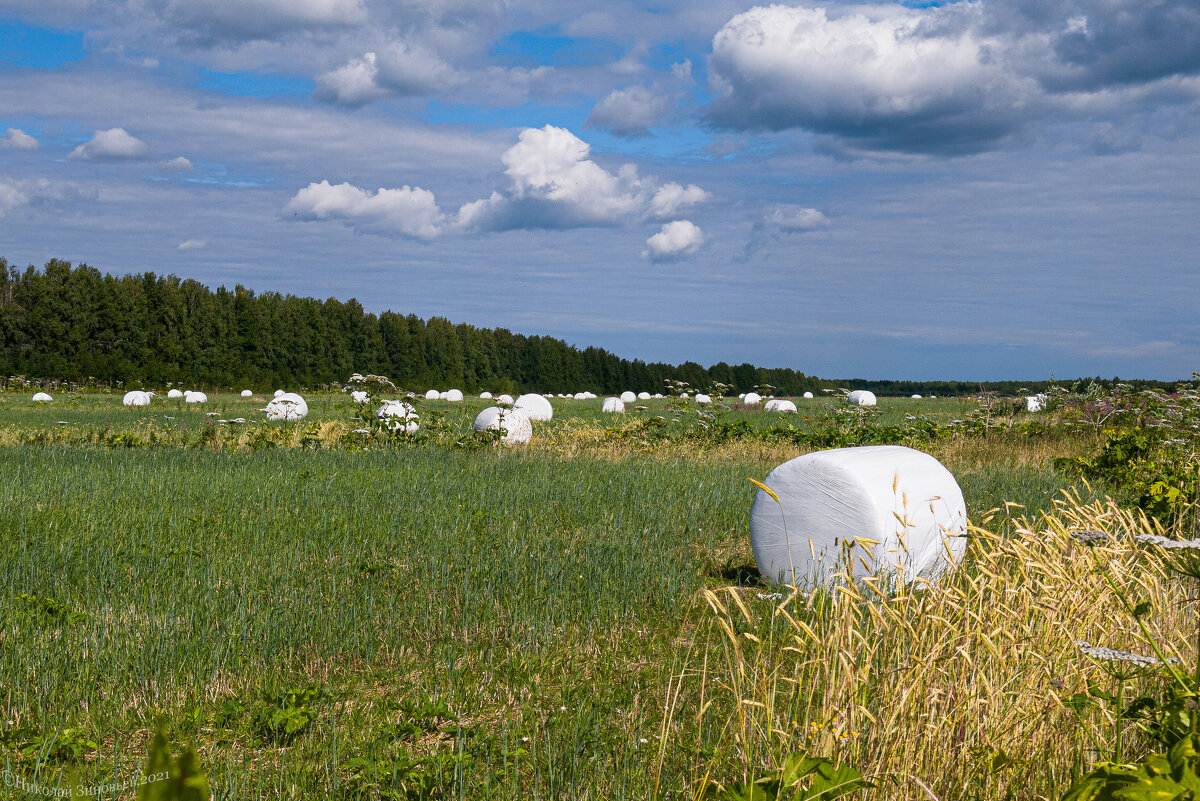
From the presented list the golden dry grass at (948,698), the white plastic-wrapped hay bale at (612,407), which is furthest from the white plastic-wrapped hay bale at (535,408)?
the golden dry grass at (948,698)

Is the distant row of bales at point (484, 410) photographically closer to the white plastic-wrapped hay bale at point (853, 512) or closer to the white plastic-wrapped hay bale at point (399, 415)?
the white plastic-wrapped hay bale at point (399, 415)

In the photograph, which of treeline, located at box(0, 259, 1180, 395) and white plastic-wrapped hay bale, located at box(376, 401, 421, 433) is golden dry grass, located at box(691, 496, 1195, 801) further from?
treeline, located at box(0, 259, 1180, 395)

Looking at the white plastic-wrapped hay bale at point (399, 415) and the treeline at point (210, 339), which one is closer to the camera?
the white plastic-wrapped hay bale at point (399, 415)

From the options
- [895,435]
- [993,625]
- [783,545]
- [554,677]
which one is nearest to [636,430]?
[895,435]

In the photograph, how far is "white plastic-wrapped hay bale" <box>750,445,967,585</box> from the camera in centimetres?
598

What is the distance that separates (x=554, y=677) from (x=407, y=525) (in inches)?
137

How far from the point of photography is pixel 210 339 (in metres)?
49.7

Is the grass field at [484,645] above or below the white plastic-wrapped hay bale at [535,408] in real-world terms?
below

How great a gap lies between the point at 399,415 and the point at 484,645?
1098cm

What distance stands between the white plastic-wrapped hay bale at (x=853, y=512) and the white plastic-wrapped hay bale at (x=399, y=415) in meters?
9.66

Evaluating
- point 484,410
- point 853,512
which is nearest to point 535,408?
point 484,410

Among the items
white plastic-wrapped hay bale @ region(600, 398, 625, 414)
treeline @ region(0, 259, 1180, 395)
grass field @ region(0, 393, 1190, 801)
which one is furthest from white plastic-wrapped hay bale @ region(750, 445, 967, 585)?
treeline @ region(0, 259, 1180, 395)

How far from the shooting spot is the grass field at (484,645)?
10.3 feet

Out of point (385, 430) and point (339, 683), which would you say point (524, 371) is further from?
point (339, 683)
